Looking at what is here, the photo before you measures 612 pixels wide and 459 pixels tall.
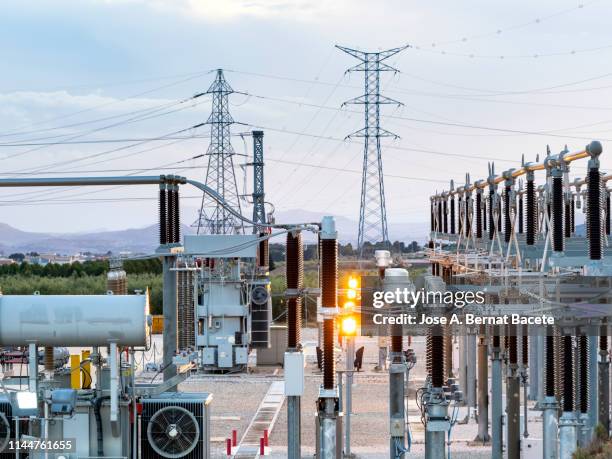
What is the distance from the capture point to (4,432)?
1827cm

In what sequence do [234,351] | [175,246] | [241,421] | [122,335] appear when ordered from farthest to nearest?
[234,351] → [241,421] → [175,246] → [122,335]

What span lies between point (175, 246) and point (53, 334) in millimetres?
3243

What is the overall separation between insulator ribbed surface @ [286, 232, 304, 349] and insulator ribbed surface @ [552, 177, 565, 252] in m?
3.98

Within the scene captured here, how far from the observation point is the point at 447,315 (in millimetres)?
18188

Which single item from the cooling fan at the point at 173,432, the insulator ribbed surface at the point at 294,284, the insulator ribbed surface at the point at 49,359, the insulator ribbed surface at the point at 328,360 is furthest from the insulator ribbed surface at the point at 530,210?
the insulator ribbed surface at the point at 49,359

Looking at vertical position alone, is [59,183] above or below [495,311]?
above

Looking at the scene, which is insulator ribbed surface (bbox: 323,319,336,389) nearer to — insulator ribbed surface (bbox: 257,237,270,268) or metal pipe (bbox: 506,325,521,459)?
metal pipe (bbox: 506,325,521,459)

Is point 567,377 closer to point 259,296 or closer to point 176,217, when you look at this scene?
point 176,217

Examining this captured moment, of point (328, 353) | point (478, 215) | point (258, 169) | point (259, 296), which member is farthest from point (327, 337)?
point (258, 169)

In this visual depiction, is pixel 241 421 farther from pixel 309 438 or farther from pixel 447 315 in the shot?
pixel 447 315

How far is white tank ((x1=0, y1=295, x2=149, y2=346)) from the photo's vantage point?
57.6 feet

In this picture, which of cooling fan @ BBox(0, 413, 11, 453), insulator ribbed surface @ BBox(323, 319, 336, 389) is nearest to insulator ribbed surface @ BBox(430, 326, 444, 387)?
insulator ribbed surface @ BBox(323, 319, 336, 389)

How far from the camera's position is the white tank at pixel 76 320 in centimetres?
1756

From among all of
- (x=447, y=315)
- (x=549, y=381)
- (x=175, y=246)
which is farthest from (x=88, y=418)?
(x=549, y=381)
